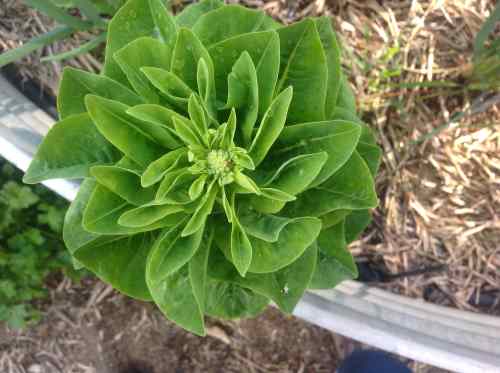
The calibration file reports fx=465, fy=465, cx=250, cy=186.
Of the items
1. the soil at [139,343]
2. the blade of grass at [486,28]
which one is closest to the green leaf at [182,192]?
the blade of grass at [486,28]

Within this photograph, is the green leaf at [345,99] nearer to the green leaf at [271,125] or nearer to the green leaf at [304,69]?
the green leaf at [304,69]

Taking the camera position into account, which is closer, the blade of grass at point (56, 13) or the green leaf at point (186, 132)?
the green leaf at point (186, 132)

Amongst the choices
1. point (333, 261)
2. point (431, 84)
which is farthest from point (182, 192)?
point (431, 84)

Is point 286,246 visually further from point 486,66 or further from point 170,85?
point 486,66

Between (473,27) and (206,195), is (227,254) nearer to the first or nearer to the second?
(206,195)

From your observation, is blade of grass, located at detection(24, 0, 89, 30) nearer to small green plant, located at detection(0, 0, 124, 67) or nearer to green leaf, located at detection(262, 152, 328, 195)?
small green plant, located at detection(0, 0, 124, 67)

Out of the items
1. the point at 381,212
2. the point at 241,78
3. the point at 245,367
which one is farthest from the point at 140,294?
the point at 245,367

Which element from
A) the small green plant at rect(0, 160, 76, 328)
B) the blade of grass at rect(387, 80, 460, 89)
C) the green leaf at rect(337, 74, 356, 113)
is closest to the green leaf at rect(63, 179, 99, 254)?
the green leaf at rect(337, 74, 356, 113)
